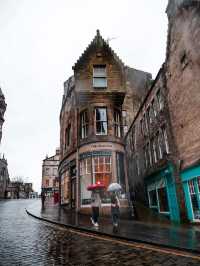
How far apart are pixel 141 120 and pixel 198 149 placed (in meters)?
11.2

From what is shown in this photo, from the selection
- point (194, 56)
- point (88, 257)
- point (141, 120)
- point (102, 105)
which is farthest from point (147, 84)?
point (88, 257)

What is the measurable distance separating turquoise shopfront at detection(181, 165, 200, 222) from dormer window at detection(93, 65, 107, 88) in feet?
34.9

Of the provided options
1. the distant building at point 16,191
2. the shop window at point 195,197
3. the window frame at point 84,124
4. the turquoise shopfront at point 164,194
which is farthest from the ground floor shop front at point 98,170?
the distant building at point 16,191

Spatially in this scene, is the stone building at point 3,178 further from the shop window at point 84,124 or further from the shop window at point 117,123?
the shop window at point 117,123

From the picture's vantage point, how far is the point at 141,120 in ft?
79.8

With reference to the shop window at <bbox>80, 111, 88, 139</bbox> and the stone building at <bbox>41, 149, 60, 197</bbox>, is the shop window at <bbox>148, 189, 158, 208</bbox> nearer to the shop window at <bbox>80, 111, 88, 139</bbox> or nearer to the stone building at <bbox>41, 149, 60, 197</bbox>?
the shop window at <bbox>80, 111, 88, 139</bbox>

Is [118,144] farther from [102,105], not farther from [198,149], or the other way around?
[198,149]

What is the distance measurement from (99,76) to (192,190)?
12722mm

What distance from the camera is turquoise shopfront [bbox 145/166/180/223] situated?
16.3 m

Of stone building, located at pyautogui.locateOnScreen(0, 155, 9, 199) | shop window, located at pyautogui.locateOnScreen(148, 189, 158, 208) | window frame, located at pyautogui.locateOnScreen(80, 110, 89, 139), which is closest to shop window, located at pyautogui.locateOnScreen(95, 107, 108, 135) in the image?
window frame, located at pyautogui.locateOnScreen(80, 110, 89, 139)

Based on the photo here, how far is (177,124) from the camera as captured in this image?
1606 centimetres

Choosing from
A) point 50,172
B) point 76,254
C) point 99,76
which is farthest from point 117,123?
point 50,172

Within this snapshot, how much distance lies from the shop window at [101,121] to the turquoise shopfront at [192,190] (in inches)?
282

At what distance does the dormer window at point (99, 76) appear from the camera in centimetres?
2100
